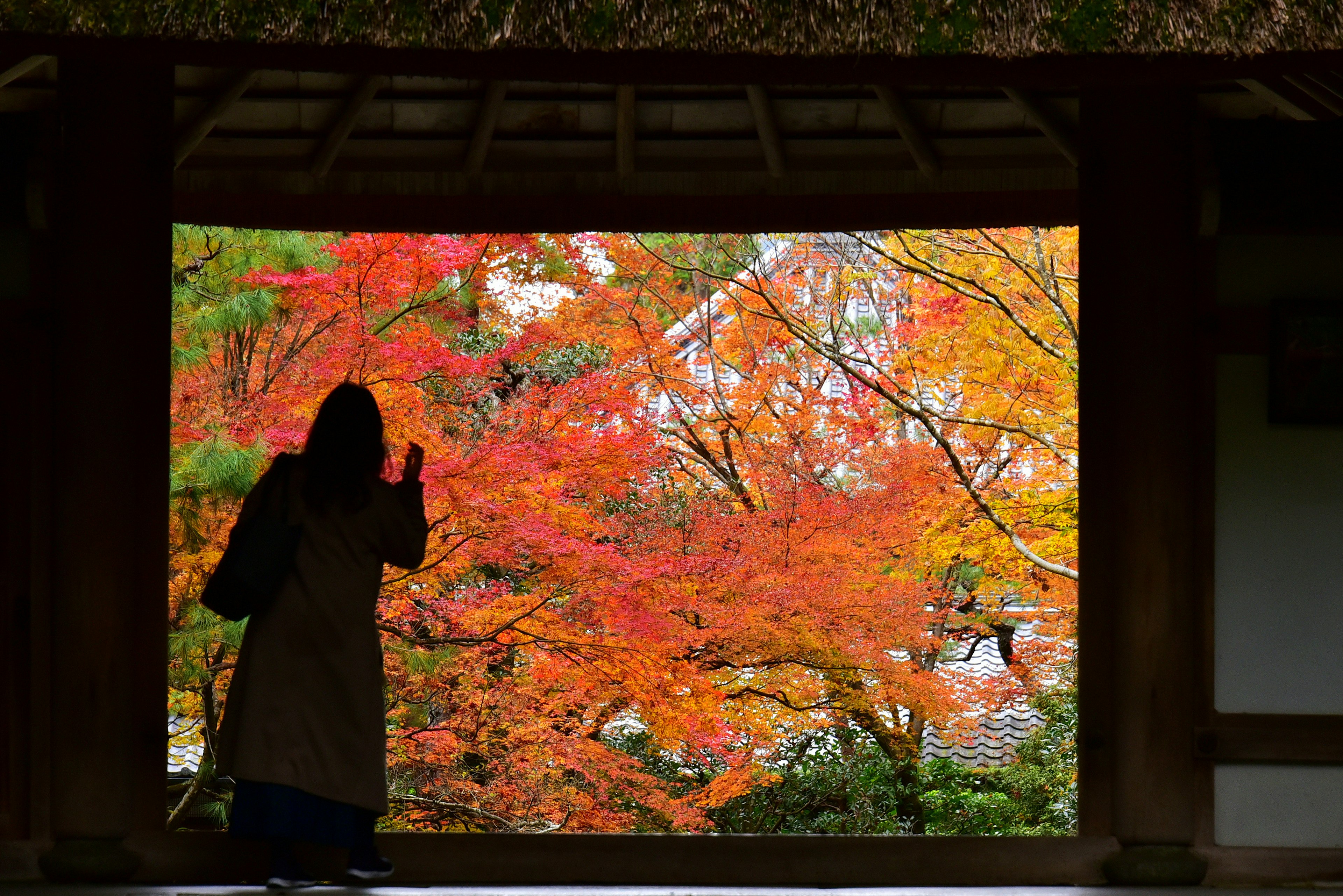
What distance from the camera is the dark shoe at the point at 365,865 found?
6.86 feet

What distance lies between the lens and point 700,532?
6.41 metres

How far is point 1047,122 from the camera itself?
3072mm

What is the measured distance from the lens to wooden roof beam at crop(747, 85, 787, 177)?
11.3 feet

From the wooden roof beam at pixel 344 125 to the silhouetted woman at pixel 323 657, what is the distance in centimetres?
171

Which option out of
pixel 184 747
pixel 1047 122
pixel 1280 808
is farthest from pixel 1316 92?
pixel 184 747

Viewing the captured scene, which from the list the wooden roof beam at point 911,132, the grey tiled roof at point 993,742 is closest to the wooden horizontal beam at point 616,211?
the wooden roof beam at point 911,132

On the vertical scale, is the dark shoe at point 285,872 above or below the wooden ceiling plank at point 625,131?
below

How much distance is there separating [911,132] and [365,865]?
254 centimetres

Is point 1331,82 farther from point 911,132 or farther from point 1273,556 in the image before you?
point 1273,556

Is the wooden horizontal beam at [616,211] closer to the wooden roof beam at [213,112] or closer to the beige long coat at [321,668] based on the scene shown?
the wooden roof beam at [213,112]

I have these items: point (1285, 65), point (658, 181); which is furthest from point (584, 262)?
point (1285, 65)

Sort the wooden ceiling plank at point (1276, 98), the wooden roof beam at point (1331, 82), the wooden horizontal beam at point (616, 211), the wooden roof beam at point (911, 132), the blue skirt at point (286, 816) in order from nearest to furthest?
1. the blue skirt at point (286, 816)
2. the wooden roof beam at point (1331, 82)
3. the wooden ceiling plank at point (1276, 98)
4. the wooden roof beam at point (911, 132)
5. the wooden horizontal beam at point (616, 211)

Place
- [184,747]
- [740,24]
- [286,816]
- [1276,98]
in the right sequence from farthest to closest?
1. [184,747]
2. [1276,98]
3. [286,816]
4. [740,24]

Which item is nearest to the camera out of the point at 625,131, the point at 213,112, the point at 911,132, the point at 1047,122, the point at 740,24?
the point at 740,24
